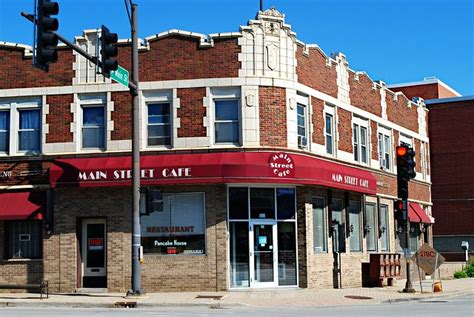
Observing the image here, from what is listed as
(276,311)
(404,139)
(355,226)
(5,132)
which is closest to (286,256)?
(355,226)

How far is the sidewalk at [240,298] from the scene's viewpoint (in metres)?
20.8

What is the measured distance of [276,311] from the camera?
18781 mm

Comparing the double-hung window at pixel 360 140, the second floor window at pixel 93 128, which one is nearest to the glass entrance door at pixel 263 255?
the second floor window at pixel 93 128

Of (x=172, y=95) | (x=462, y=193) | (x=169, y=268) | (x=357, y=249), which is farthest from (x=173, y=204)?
(x=462, y=193)

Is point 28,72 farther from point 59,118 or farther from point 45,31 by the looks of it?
point 45,31

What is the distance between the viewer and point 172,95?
25438 mm

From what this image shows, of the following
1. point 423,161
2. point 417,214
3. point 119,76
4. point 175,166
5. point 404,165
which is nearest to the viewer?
point 119,76

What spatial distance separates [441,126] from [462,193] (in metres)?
4.49

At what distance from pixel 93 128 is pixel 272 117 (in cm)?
630

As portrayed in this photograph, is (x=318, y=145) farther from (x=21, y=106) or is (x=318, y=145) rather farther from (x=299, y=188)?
(x=21, y=106)

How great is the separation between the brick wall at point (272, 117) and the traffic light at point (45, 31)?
1062cm

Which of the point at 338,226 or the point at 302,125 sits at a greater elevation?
the point at 302,125

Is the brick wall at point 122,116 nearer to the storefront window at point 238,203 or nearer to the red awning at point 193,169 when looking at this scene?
the red awning at point 193,169

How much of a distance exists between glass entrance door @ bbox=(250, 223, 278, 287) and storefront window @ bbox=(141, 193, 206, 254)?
1.79m
